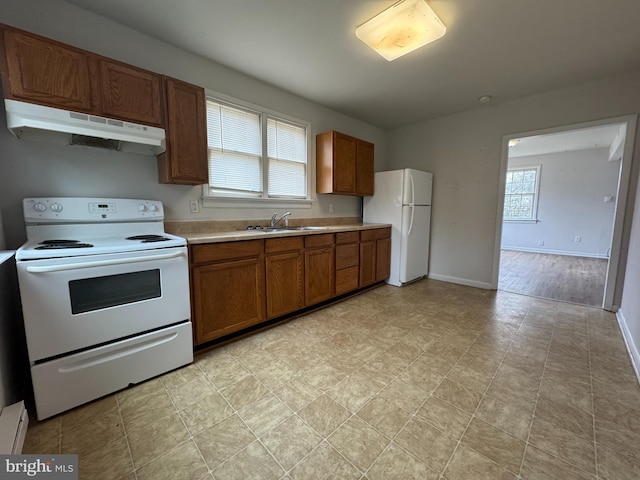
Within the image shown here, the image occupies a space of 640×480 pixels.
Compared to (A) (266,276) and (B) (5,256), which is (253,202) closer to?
(A) (266,276)

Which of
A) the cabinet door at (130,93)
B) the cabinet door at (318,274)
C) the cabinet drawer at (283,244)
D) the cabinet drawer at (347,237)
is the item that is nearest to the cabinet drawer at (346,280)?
the cabinet door at (318,274)

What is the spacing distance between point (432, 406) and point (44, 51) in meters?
3.03

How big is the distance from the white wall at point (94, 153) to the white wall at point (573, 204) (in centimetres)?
735

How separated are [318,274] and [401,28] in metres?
2.22

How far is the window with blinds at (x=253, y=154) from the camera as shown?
2607mm

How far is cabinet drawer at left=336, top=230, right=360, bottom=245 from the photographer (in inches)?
122

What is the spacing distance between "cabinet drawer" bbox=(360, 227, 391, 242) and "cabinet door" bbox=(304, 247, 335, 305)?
628 millimetres

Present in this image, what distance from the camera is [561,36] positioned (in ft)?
6.87

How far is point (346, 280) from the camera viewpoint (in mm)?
3240

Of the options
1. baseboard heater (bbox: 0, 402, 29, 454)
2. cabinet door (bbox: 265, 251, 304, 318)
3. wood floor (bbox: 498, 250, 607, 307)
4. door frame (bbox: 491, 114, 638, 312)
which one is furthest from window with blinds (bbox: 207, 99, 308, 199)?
wood floor (bbox: 498, 250, 607, 307)

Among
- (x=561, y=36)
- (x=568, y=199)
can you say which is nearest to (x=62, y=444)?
(x=561, y=36)

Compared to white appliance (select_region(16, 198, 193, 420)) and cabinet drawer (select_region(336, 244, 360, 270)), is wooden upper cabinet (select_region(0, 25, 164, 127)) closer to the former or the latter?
white appliance (select_region(16, 198, 193, 420))

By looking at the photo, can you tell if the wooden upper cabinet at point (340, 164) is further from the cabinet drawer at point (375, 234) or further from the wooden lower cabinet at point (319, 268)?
the wooden lower cabinet at point (319, 268)

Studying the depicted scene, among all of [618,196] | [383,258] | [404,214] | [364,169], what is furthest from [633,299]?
[364,169]
